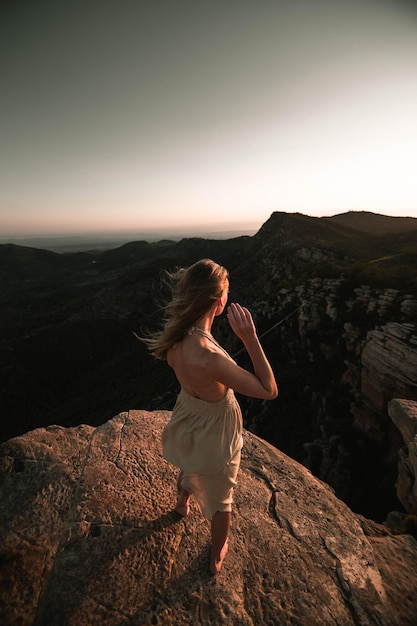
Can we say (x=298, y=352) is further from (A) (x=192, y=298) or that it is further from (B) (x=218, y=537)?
(A) (x=192, y=298)

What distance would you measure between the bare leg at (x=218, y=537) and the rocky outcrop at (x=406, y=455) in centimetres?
426

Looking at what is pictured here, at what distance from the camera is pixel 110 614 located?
2.13 meters

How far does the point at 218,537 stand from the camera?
2490mm

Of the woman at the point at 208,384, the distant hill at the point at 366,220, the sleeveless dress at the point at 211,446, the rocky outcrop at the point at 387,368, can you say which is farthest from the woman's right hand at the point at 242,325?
the distant hill at the point at 366,220

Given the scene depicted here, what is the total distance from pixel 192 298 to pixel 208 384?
0.74 metres

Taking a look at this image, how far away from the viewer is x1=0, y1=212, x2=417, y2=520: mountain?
36.3ft

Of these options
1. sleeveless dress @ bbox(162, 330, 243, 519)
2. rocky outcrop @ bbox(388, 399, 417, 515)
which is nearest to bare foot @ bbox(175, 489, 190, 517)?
sleeveless dress @ bbox(162, 330, 243, 519)

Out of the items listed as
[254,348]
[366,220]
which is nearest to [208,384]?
[254,348]

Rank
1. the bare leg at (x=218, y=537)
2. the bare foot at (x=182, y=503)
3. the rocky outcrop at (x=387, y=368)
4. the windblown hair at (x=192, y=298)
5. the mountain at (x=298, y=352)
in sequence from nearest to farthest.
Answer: the windblown hair at (x=192, y=298) < the bare leg at (x=218, y=537) < the bare foot at (x=182, y=503) < the rocky outcrop at (x=387, y=368) < the mountain at (x=298, y=352)

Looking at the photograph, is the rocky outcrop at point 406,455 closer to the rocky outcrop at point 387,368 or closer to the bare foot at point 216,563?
the bare foot at point 216,563

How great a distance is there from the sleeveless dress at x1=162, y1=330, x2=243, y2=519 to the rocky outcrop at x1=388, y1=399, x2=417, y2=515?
4516 millimetres

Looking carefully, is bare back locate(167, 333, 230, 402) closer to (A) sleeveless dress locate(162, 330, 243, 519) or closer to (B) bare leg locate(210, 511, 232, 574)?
(A) sleeveless dress locate(162, 330, 243, 519)

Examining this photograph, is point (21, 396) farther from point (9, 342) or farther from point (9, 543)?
point (9, 543)

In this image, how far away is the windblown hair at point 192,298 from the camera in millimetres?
2133
